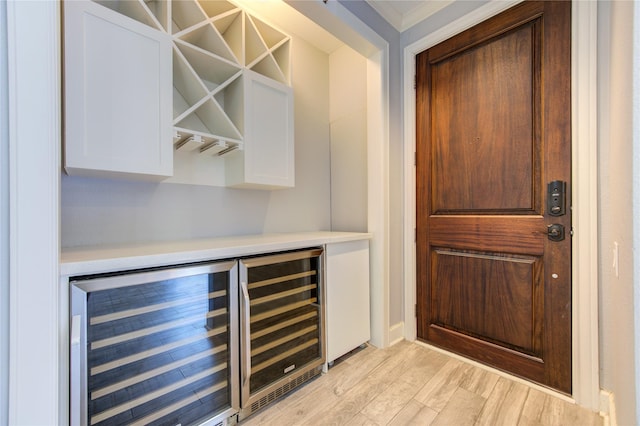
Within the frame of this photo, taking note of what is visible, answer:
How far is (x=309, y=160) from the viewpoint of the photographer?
232 centimetres

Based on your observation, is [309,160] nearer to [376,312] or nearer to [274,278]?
[274,278]

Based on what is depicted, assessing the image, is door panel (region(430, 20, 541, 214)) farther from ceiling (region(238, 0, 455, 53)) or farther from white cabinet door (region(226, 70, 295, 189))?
white cabinet door (region(226, 70, 295, 189))

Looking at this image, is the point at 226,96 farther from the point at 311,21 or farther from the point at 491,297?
the point at 491,297

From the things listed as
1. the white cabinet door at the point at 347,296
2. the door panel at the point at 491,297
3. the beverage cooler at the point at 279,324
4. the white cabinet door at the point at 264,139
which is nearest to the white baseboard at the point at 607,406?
the door panel at the point at 491,297

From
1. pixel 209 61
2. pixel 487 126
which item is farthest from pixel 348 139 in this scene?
pixel 209 61

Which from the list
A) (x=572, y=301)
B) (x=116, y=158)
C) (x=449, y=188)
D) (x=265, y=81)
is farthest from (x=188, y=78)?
(x=572, y=301)

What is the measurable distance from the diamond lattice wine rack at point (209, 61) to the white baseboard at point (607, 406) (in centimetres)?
237

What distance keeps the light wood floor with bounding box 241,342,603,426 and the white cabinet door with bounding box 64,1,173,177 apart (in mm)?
1419

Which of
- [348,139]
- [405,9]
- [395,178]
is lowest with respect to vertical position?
[395,178]

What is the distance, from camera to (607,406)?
52.3 inches

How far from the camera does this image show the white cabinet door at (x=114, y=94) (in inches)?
41.9

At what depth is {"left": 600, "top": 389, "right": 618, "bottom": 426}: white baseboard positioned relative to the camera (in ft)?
4.13

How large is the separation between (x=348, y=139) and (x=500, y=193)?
1239 millimetres

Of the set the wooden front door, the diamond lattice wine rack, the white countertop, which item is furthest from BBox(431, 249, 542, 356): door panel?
the diamond lattice wine rack
